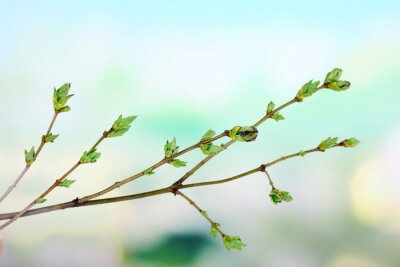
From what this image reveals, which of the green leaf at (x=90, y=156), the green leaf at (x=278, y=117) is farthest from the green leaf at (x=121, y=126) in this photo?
the green leaf at (x=278, y=117)

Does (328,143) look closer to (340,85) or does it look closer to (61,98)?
(340,85)

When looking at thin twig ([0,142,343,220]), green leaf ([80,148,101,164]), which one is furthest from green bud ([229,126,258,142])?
green leaf ([80,148,101,164])

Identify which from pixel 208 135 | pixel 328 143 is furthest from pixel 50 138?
pixel 328 143

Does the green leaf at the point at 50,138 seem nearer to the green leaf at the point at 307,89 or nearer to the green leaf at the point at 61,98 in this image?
the green leaf at the point at 61,98

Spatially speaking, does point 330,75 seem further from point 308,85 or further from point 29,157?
point 29,157

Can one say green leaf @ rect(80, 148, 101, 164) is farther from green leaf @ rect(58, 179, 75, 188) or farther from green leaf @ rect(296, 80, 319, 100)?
green leaf @ rect(296, 80, 319, 100)
